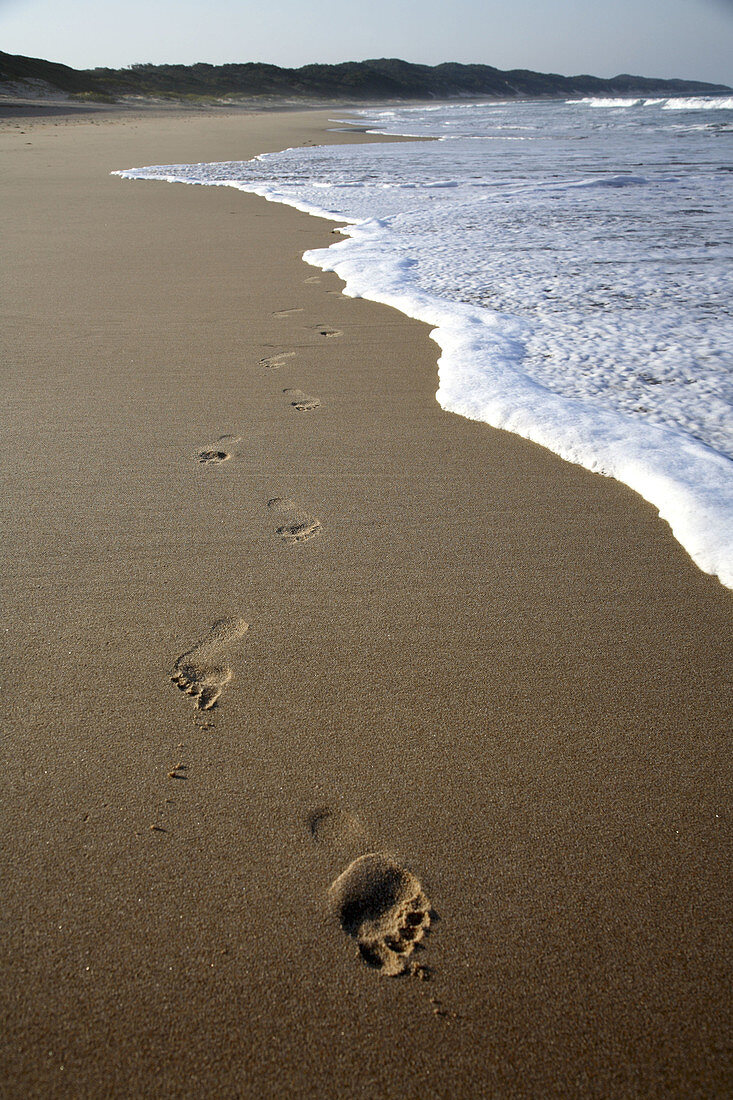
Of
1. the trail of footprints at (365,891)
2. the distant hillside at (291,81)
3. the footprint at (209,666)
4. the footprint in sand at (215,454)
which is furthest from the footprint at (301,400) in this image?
the distant hillside at (291,81)

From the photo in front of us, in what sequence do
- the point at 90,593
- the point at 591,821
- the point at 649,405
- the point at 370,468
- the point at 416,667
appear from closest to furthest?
the point at 591,821 → the point at 416,667 → the point at 90,593 → the point at 370,468 → the point at 649,405

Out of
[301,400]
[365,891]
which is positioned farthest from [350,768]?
[301,400]

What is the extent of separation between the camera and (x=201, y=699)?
4.98ft

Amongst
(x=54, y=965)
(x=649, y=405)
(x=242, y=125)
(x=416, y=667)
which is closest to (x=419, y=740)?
(x=416, y=667)

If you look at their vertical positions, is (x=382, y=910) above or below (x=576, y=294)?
below

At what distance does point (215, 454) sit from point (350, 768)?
A: 1509mm

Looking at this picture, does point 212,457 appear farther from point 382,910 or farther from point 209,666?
Result: point 382,910

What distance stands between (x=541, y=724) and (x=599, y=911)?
0.41m

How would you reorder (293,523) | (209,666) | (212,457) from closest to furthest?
1. (209,666)
2. (293,523)
3. (212,457)

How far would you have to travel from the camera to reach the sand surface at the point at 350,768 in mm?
991

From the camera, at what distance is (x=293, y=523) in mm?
2141

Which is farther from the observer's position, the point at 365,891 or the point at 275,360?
the point at 275,360

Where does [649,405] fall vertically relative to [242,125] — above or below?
below

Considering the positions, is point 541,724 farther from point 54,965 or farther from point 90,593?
point 90,593
